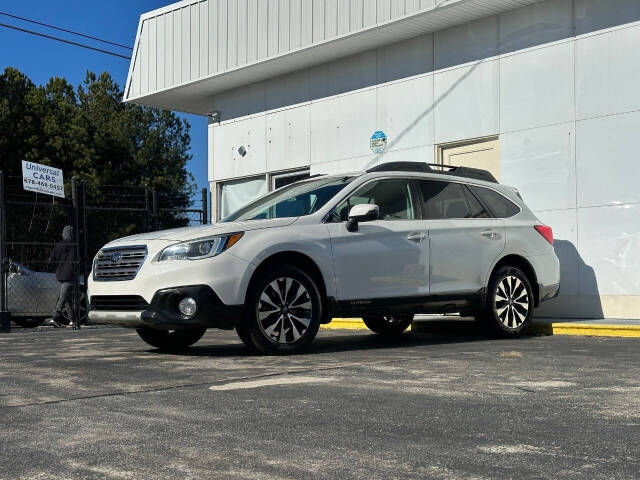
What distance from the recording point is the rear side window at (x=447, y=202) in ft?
30.2

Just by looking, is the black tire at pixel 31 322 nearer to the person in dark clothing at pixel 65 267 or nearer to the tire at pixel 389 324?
the person in dark clothing at pixel 65 267

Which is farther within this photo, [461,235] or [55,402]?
[461,235]

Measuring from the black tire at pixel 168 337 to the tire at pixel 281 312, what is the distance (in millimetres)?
1238

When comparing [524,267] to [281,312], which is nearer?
[281,312]

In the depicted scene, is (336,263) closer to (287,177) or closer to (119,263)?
(119,263)

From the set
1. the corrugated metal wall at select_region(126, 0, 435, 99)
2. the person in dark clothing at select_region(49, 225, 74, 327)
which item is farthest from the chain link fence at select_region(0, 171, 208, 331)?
the corrugated metal wall at select_region(126, 0, 435, 99)

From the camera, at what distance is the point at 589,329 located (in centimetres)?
1045

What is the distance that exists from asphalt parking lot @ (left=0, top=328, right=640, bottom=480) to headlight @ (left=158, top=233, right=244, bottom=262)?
0.92m

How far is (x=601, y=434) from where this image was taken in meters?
4.12

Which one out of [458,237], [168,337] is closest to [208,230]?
[168,337]

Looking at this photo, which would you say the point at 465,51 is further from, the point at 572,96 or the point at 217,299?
the point at 217,299

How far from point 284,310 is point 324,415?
10.6 ft

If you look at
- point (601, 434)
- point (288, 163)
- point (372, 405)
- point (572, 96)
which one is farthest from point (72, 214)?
point (601, 434)

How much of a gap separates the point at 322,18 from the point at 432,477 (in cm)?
1222
